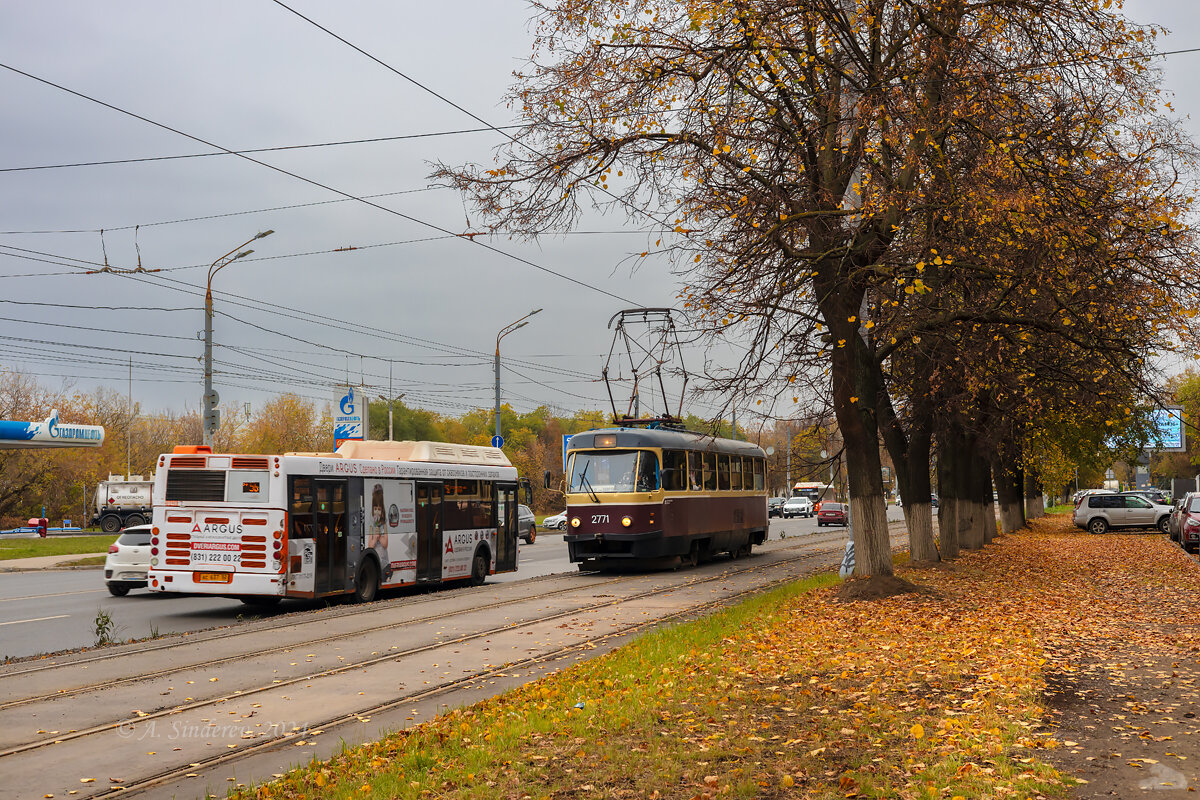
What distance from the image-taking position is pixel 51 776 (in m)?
7.50

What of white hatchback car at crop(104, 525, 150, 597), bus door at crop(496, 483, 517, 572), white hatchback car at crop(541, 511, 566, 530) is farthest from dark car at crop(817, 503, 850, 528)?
→ white hatchback car at crop(104, 525, 150, 597)

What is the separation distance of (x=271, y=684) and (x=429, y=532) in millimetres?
10589

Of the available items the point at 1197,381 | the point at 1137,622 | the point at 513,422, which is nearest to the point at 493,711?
the point at 1137,622

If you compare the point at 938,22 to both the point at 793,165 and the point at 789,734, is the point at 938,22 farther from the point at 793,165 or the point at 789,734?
the point at 789,734

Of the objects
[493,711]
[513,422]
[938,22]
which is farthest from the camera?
[513,422]

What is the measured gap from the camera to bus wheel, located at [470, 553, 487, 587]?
23203mm

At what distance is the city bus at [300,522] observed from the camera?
17.2 meters

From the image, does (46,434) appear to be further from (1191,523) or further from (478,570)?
(1191,523)

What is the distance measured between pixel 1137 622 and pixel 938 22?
8.58m

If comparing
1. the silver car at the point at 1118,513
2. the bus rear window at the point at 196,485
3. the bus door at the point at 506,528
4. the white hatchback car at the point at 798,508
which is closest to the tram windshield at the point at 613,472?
the bus door at the point at 506,528

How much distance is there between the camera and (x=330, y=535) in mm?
18297

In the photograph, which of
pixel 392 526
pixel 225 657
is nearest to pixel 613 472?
pixel 392 526

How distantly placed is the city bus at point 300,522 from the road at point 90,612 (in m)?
0.52

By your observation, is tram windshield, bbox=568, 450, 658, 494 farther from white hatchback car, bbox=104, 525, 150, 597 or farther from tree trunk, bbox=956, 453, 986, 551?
white hatchback car, bbox=104, 525, 150, 597
